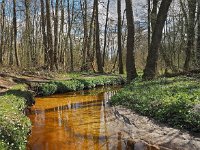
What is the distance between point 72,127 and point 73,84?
1216cm

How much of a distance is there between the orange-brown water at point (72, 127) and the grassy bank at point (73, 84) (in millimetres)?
2669

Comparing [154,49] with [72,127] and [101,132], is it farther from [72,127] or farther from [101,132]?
[101,132]

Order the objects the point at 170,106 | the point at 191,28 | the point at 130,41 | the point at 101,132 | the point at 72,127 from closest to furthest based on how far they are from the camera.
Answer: the point at 170,106 → the point at 101,132 → the point at 72,127 → the point at 130,41 → the point at 191,28

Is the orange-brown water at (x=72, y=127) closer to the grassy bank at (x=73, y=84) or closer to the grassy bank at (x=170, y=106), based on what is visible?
the grassy bank at (x=170, y=106)

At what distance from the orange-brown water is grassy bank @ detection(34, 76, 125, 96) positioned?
2669mm

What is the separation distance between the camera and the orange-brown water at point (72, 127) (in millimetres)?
10148

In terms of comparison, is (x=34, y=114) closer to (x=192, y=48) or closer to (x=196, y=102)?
(x=196, y=102)

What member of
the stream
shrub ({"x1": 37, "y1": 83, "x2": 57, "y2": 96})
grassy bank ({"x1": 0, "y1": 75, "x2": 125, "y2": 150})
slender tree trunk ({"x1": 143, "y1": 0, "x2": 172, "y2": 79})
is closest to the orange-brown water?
the stream

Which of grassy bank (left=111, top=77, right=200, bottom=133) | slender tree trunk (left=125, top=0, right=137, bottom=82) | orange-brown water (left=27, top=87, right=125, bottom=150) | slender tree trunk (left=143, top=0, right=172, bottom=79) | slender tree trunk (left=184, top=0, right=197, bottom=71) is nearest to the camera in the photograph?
grassy bank (left=111, top=77, right=200, bottom=133)

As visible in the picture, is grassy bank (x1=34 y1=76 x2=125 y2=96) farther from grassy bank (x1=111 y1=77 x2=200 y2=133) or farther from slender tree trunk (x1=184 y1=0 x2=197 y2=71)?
grassy bank (x1=111 y1=77 x2=200 y2=133)

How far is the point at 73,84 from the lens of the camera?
24672 millimetres

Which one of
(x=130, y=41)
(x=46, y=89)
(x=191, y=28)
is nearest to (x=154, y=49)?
(x=130, y=41)

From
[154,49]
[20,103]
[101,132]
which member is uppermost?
[154,49]

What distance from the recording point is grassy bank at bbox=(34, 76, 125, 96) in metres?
21.7
